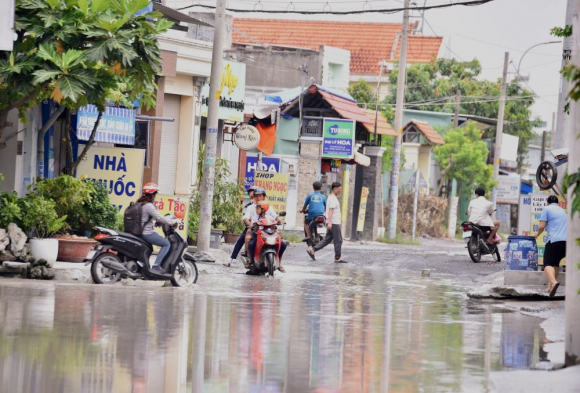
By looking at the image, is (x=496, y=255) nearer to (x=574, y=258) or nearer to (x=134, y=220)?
(x=134, y=220)

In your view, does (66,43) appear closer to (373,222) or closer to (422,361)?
(422,361)

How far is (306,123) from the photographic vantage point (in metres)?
39.3

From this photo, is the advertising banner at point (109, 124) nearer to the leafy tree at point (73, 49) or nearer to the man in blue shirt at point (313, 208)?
the leafy tree at point (73, 49)

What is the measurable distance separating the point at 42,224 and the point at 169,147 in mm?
11888

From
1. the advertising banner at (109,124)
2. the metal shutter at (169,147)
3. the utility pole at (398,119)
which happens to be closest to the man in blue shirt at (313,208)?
the metal shutter at (169,147)

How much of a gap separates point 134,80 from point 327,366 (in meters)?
9.49

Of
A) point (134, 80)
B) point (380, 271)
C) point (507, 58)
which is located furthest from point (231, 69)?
point (507, 58)

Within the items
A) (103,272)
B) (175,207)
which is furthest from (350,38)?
(103,272)

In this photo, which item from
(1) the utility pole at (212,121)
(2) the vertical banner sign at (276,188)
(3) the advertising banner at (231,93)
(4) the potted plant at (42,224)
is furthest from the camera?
(2) the vertical banner sign at (276,188)

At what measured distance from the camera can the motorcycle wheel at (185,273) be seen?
18.0m

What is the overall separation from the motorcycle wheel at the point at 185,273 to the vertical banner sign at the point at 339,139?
2051cm

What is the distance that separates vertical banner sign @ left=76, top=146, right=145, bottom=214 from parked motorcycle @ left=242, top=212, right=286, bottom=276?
8.50ft

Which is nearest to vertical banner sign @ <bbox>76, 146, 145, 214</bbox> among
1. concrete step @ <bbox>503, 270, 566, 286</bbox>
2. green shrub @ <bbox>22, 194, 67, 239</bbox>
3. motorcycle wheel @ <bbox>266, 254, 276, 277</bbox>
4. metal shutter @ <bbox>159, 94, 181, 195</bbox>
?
motorcycle wheel @ <bbox>266, 254, 276, 277</bbox>

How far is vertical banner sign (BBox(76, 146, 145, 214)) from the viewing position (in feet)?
69.1
